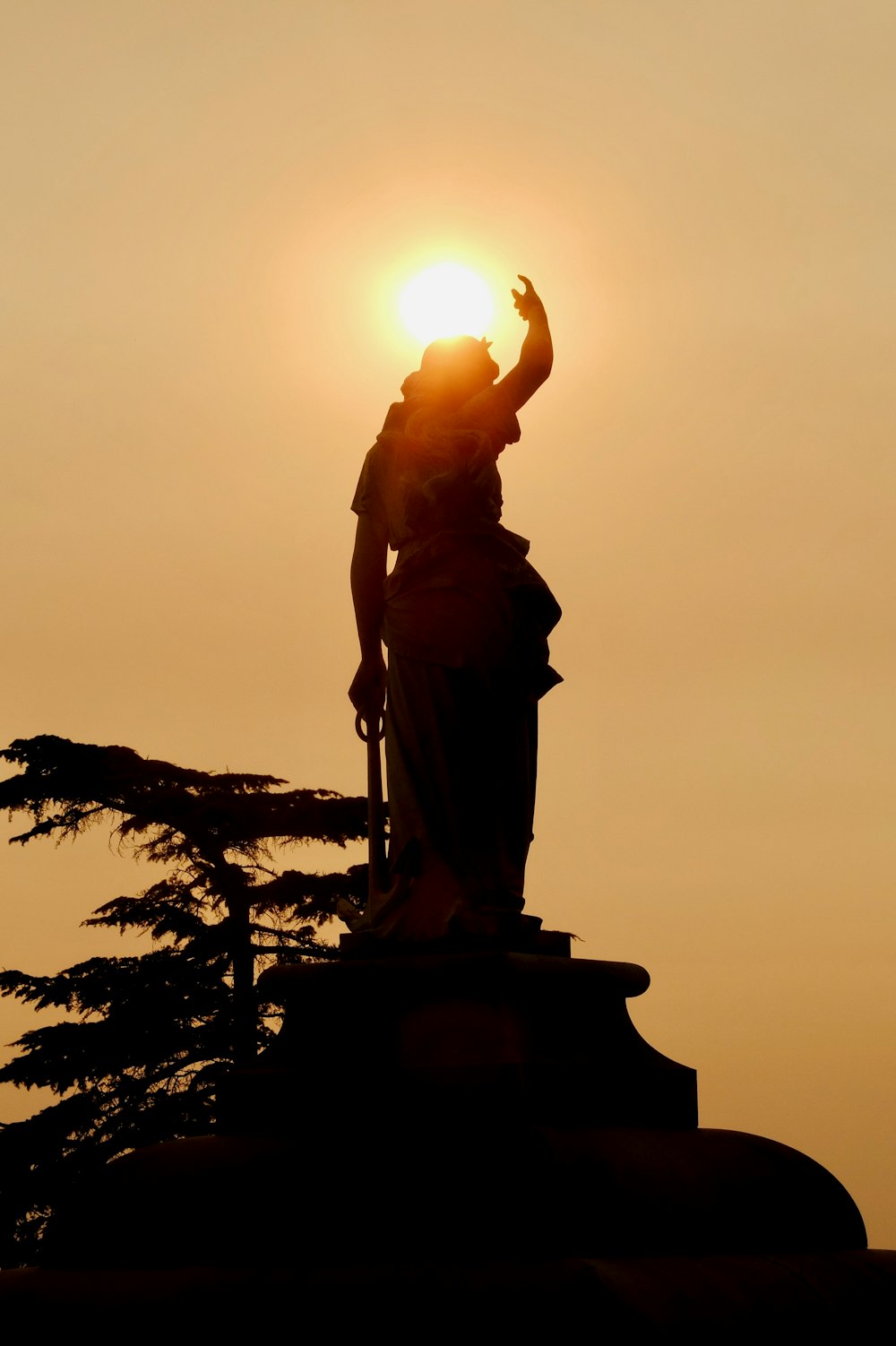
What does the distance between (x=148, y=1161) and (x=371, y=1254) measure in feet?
3.73

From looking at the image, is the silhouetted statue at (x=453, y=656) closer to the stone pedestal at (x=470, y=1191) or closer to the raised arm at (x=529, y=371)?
the raised arm at (x=529, y=371)

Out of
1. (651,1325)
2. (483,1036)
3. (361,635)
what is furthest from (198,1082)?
(651,1325)

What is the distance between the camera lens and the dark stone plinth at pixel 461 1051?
661cm

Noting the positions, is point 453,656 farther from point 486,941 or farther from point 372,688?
point 486,941

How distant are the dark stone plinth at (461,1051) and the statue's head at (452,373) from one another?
3015 millimetres

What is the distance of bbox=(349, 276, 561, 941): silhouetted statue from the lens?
7.68m

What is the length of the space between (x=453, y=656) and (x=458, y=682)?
13cm

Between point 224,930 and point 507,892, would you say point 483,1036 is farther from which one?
point 224,930

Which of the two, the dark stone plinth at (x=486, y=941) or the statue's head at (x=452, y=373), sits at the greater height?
the statue's head at (x=452, y=373)

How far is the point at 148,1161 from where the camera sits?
6.80 metres

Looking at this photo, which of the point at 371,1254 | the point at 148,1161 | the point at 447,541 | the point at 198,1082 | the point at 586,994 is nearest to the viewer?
the point at 371,1254

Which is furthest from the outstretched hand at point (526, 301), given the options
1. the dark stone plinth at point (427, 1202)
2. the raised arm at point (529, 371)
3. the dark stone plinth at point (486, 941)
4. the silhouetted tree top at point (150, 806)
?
the silhouetted tree top at point (150, 806)

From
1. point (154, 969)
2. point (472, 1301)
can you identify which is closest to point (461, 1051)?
point (472, 1301)

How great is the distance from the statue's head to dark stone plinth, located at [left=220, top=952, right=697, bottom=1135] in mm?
3015
